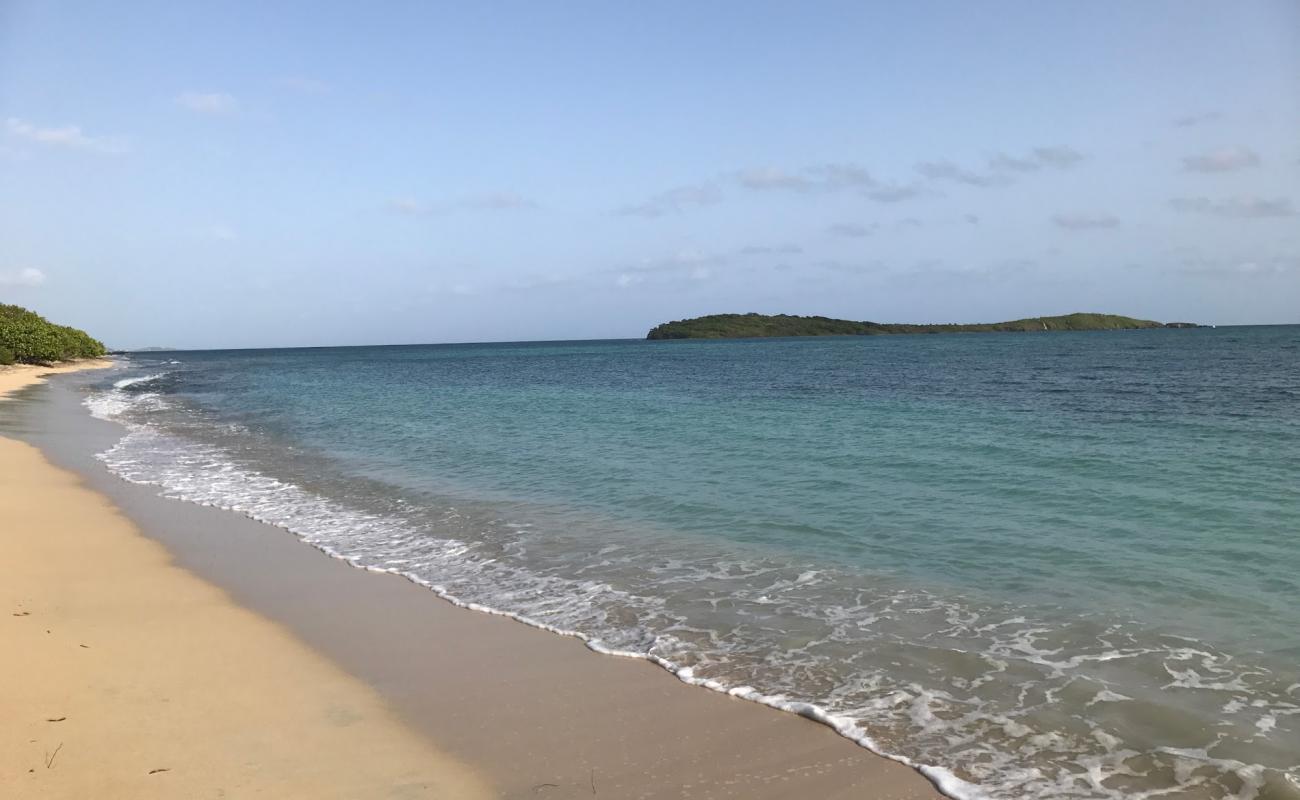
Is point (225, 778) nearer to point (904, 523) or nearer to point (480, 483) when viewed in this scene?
point (904, 523)

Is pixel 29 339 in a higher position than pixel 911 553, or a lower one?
higher

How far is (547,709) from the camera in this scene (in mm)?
5340

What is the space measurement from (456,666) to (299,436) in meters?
18.3

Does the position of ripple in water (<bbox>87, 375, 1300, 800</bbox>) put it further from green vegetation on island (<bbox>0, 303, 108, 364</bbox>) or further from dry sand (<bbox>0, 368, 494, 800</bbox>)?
green vegetation on island (<bbox>0, 303, 108, 364</bbox>)

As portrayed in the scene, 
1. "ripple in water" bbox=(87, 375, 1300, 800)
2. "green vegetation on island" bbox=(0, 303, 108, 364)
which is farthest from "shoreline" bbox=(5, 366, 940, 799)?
"green vegetation on island" bbox=(0, 303, 108, 364)

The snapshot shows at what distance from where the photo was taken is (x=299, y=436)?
73.0 feet

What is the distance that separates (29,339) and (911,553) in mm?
69009

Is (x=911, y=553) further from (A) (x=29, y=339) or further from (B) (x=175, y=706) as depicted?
(A) (x=29, y=339)

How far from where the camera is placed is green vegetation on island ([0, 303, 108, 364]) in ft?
179

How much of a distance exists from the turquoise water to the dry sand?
2.05 m

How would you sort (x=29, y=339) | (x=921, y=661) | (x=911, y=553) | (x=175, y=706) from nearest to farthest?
(x=175, y=706) < (x=921, y=661) < (x=911, y=553) < (x=29, y=339)

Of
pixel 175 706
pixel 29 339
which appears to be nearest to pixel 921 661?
pixel 175 706

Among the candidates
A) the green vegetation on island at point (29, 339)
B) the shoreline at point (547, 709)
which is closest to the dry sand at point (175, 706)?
the shoreline at point (547, 709)

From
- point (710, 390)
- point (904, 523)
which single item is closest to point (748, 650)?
point (904, 523)
